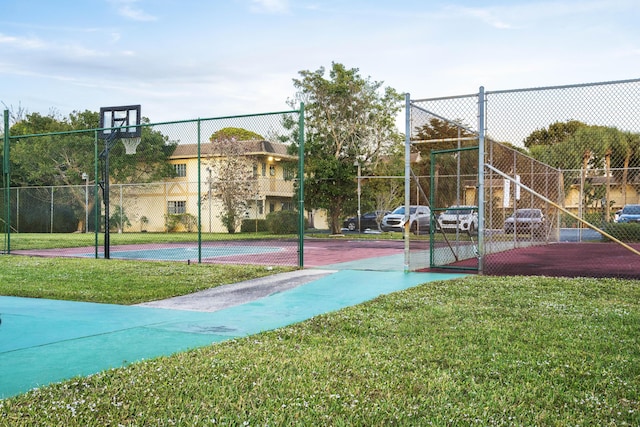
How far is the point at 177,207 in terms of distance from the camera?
24.8 meters

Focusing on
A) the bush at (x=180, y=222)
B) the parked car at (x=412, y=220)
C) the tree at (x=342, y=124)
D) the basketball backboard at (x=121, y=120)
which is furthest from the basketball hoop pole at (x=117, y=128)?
the parked car at (x=412, y=220)

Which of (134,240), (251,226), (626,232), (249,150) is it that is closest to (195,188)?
(251,226)

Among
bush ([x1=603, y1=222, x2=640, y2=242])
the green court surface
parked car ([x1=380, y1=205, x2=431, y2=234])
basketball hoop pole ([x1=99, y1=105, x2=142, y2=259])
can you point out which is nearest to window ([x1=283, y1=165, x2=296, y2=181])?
parked car ([x1=380, y1=205, x2=431, y2=234])

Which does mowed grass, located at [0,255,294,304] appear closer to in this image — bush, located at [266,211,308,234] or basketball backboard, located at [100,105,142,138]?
basketball backboard, located at [100,105,142,138]

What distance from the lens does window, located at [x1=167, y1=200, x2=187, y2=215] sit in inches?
950

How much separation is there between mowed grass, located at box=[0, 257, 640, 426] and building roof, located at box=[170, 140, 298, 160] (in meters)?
16.4

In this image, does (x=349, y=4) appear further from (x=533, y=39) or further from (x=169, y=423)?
(x=169, y=423)

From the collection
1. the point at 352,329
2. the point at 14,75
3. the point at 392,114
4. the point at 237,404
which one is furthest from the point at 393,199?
the point at 237,404

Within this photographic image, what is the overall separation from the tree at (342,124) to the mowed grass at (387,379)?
67.8ft

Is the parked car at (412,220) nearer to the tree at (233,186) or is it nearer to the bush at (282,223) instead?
the bush at (282,223)

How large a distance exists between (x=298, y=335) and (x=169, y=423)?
8.01ft

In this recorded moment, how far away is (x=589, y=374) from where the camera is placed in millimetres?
4375

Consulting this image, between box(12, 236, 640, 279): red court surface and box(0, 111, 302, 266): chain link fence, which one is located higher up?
box(0, 111, 302, 266): chain link fence

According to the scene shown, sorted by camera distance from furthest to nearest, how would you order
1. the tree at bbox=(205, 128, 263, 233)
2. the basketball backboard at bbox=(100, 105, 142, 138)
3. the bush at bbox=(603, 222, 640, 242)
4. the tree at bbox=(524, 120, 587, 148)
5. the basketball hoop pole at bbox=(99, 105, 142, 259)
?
1. the tree at bbox=(205, 128, 263, 233)
2. the bush at bbox=(603, 222, 640, 242)
3. the basketball backboard at bbox=(100, 105, 142, 138)
4. the basketball hoop pole at bbox=(99, 105, 142, 259)
5. the tree at bbox=(524, 120, 587, 148)
